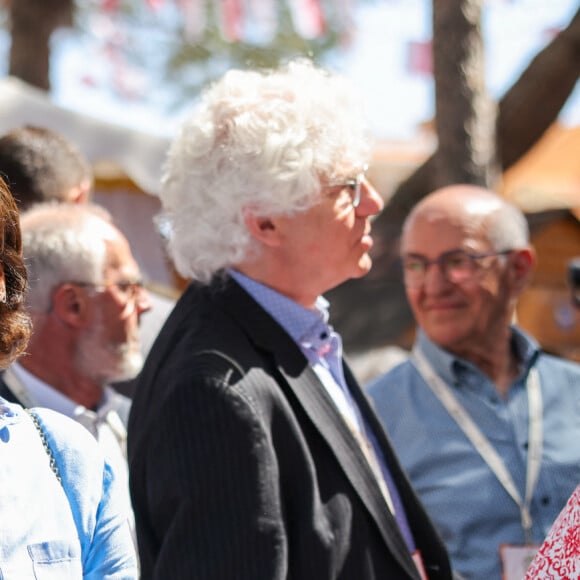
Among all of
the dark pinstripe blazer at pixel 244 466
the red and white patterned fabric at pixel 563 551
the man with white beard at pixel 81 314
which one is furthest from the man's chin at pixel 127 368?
the red and white patterned fabric at pixel 563 551

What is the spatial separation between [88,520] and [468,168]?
452cm

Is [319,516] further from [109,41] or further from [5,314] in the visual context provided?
[109,41]

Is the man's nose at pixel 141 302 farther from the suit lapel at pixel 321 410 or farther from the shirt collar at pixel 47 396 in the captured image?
the suit lapel at pixel 321 410

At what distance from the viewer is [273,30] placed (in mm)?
19609

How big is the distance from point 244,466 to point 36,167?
213cm

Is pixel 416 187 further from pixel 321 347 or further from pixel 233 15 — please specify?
pixel 233 15

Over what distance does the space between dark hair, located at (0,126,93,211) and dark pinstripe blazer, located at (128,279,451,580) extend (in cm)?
160

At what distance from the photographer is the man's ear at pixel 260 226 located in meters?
2.51

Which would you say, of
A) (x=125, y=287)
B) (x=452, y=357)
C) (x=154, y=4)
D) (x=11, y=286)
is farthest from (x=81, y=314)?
(x=154, y=4)

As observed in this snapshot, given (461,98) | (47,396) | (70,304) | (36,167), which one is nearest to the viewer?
(47,396)

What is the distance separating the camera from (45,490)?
5.34ft

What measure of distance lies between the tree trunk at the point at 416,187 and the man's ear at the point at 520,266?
219cm

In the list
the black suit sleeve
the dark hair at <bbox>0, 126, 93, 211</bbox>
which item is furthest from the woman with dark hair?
the dark hair at <bbox>0, 126, 93, 211</bbox>

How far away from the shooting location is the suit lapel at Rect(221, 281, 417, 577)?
2.30 m
